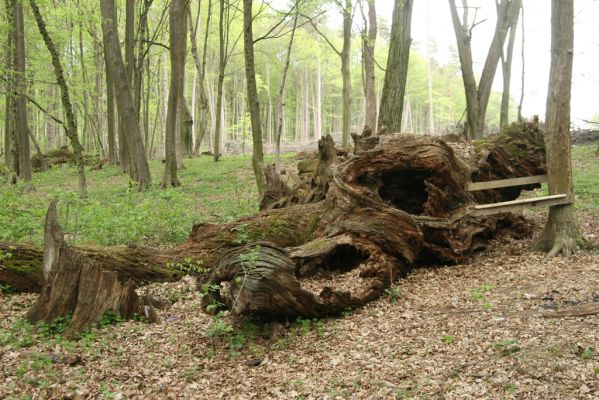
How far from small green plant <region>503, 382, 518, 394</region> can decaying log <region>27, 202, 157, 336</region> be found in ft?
14.2

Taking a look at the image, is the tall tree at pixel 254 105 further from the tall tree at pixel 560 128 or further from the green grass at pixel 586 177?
the green grass at pixel 586 177

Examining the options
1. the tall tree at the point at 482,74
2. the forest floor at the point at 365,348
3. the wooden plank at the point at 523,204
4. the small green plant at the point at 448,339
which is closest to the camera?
the forest floor at the point at 365,348

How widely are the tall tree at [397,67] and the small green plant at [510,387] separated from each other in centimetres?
762

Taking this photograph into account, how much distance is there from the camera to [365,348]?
15.9ft

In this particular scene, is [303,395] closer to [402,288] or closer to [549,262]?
[402,288]

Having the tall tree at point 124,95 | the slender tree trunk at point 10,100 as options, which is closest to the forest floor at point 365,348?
the tall tree at point 124,95

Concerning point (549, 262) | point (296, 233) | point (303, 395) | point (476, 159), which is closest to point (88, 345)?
point (303, 395)

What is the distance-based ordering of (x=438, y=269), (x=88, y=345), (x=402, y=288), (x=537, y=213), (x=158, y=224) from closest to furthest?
(x=88, y=345)
(x=402, y=288)
(x=438, y=269)
(x=158, y=224)
(x=537, y=213)

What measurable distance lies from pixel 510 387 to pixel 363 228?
3.36 meters

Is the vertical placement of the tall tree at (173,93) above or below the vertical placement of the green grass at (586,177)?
above

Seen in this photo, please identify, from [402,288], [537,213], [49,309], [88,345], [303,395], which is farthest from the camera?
[537,213]

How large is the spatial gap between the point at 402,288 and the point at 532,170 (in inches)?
156

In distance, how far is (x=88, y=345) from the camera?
5059 millimetres

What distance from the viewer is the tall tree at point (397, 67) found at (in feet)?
34.8
